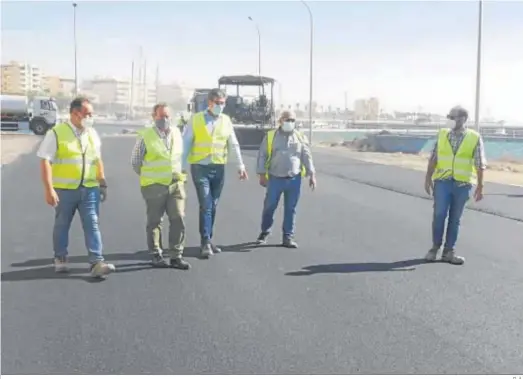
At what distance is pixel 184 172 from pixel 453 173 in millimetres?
3008

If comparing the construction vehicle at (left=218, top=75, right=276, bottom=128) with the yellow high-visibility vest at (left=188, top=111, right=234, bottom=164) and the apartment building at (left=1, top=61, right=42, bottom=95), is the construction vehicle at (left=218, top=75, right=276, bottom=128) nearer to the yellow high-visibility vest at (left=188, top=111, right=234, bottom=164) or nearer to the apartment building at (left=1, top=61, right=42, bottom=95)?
the yellow high-visibility vest at (left=188, top=111, right=234, bottom=164)

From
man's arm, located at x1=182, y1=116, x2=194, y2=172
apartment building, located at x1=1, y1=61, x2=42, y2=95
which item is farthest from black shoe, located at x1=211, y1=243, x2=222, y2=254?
apartment building, located at x1=1, y1=61, x2=42, y2=95

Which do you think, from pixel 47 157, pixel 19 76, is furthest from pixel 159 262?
pixel 19 76

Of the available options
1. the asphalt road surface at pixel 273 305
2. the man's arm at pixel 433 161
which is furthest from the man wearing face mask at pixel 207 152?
the man's arm at pixel 433 161

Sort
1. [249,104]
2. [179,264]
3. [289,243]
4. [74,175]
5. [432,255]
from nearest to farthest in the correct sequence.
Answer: [74,175] → [179,264] → [432,255] → [289,243] → [249,104]

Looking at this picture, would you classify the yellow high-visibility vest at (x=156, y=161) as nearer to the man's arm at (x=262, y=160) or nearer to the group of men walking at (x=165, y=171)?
the group of men walking at (x=165, y=171)

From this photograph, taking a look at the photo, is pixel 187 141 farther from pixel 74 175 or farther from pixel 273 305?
pixel 273 305

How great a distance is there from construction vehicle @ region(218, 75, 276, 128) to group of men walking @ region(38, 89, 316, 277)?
22999 mm

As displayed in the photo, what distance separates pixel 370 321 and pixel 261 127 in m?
26.3

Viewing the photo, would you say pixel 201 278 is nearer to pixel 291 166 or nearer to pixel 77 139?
pixel 77 139

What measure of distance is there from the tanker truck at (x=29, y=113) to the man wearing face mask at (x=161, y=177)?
1572 inches

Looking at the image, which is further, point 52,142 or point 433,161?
point 433,161

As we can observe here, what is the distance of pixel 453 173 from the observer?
744 centimetres

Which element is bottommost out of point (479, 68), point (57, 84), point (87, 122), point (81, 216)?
point (81, 216)
